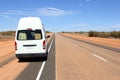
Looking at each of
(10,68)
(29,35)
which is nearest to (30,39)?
(29,35)

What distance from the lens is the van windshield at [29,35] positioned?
14758 mm

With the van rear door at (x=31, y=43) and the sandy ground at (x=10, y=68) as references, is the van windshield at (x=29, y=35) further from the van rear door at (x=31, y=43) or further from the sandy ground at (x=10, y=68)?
the sandy ground at (x=10, y=68)

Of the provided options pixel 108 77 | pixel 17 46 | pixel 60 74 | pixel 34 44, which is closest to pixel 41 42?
pixel 34 44

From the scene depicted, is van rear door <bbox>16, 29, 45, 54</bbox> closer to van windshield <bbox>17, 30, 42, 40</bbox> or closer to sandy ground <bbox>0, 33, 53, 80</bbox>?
van windshield <bbox>17, 30, 42, 40</bbox>

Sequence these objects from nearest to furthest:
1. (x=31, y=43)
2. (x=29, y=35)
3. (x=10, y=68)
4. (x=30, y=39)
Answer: (x=10, y=68) < (x=31, y=43) < (x=30, y=39) < (x=29, y=35)

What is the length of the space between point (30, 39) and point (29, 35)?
0.28 meters

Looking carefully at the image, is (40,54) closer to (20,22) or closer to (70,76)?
(20,22)

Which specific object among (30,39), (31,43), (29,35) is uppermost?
(29,35)

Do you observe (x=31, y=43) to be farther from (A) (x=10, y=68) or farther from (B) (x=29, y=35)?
(A) (x=10, y=68)

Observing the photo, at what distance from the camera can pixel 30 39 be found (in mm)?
14750

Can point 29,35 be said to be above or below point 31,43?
above

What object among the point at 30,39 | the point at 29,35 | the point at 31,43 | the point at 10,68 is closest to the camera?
the point at 10,68

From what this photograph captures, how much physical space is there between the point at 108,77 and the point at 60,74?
1995 millimetres

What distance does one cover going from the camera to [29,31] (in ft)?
49.4
